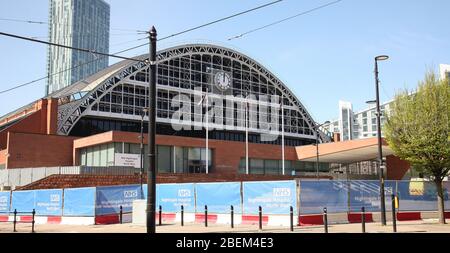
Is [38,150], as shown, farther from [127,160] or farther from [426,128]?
[426,128]

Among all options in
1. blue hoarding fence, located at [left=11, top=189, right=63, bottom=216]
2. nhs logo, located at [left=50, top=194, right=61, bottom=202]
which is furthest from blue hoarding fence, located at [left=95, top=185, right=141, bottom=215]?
nhs logo, located at [left=50, top=194, right=61, bottom=202]

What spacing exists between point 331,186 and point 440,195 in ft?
20.3

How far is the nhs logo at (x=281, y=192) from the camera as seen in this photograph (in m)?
24.1

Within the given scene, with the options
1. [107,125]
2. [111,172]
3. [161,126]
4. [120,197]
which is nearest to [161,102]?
[161,126]

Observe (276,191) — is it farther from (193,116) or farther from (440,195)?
(193,116)

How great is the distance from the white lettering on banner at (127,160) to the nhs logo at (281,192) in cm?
3761

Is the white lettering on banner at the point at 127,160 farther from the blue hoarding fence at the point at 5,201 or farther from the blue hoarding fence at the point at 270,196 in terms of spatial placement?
the blue hoarding fence at the point at 270,196

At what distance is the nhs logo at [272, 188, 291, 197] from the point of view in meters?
24.1

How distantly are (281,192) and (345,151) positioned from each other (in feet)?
154

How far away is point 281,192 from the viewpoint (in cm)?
2439

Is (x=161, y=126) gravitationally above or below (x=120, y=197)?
above

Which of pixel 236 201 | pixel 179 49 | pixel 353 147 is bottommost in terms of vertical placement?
pixel 236 201

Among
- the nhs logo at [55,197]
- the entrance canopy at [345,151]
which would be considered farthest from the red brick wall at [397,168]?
the nhs logo at [55,197]
